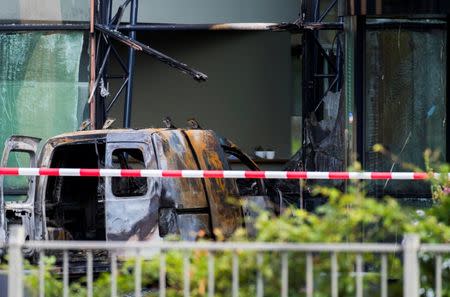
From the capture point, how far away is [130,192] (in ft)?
42.0

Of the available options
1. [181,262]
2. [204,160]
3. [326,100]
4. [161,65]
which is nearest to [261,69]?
[161,65]

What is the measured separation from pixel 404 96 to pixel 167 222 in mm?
4396

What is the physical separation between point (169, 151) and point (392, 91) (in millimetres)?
3667

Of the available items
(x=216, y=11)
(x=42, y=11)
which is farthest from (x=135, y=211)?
(x=216, y=11)

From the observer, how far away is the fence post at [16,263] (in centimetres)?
501

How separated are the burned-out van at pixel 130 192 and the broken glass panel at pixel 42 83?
5444 millimetres

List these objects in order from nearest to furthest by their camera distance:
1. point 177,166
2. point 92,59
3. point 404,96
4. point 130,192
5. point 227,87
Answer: point 177,166
point 130,192
point 404,96
point 92,59
point 227,87

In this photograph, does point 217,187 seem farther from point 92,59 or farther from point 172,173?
point 92,59

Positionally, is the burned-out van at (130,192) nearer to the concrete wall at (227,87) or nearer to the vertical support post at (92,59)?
the vertical support post at (92,59)

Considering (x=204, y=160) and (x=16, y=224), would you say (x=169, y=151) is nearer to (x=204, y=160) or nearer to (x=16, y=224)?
(x=204, y=160)

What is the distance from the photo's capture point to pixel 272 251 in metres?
4.95

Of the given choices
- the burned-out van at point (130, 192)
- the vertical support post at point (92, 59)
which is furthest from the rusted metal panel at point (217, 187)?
the vertical support post at point (92, 59)

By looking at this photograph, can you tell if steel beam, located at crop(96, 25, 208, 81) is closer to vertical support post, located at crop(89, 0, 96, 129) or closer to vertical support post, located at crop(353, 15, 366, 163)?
vertical support post, located at crop(89, 0, 96, 129)

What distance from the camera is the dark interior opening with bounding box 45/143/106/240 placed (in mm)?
12336
